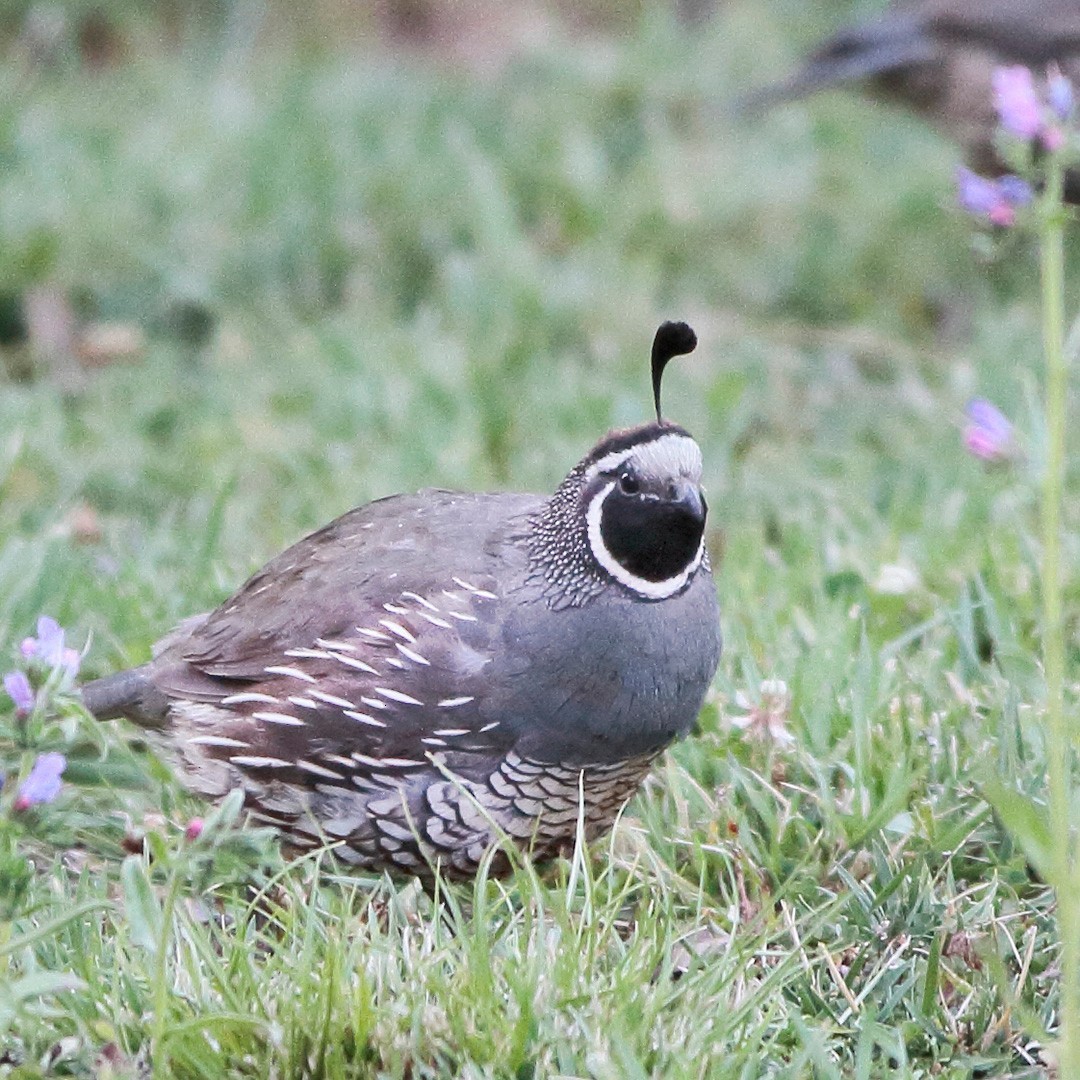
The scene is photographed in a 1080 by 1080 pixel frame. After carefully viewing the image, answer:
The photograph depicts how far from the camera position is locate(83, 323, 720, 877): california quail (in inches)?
123

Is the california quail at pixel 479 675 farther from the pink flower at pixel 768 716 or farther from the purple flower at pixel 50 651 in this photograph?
the purple flower at pixel 50 651

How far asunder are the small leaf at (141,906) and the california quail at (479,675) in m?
0.74

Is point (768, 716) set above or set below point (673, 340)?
below

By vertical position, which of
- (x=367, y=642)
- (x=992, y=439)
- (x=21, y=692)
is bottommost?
(x=367, y=642)

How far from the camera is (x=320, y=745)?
3.25 meters

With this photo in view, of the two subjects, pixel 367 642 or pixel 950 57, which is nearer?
pixel 367 642

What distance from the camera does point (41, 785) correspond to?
7.58ft

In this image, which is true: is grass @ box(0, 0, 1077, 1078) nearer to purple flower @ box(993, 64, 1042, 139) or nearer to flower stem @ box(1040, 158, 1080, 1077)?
flower stem @ box(1040, 158, 1080, 1077)

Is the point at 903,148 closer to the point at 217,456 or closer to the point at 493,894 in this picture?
the point at 217,456

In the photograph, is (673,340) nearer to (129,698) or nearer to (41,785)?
(129,698)

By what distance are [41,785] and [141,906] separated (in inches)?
9.0

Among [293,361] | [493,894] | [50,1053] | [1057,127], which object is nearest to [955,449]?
[293,361]

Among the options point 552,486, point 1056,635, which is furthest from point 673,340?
point 552,486

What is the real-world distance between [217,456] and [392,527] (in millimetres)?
2112
